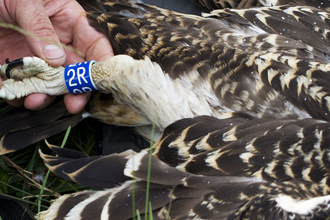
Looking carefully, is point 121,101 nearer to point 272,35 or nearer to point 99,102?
point 99,102

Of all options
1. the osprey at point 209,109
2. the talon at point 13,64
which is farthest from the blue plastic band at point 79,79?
the talon at point 13,64

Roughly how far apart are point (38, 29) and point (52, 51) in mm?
127

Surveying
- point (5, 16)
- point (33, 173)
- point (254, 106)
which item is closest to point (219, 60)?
point (254, 106)

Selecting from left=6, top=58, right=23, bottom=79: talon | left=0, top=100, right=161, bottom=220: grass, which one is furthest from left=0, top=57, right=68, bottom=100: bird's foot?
left=0, top=100, right=161, bottom=220: grass

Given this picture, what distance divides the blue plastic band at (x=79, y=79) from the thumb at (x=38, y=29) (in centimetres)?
10

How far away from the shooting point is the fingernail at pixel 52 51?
5.26 ft

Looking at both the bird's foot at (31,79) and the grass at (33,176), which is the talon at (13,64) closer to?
the bird's foot at (31,79)

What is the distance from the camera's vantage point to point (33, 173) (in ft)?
6.39

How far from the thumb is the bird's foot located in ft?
0.22

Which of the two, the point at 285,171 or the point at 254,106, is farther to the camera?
the point at 254,106

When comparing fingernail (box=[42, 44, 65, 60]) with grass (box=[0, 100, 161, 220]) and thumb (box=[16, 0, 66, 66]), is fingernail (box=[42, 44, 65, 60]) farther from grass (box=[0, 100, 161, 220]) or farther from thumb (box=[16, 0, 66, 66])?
grass (box=[0, 100, 161, 220])

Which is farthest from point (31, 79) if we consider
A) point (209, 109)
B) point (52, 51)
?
point (209, 109)

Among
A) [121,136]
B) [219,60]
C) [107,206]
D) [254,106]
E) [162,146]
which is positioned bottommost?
[121,136]

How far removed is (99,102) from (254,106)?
88cm
